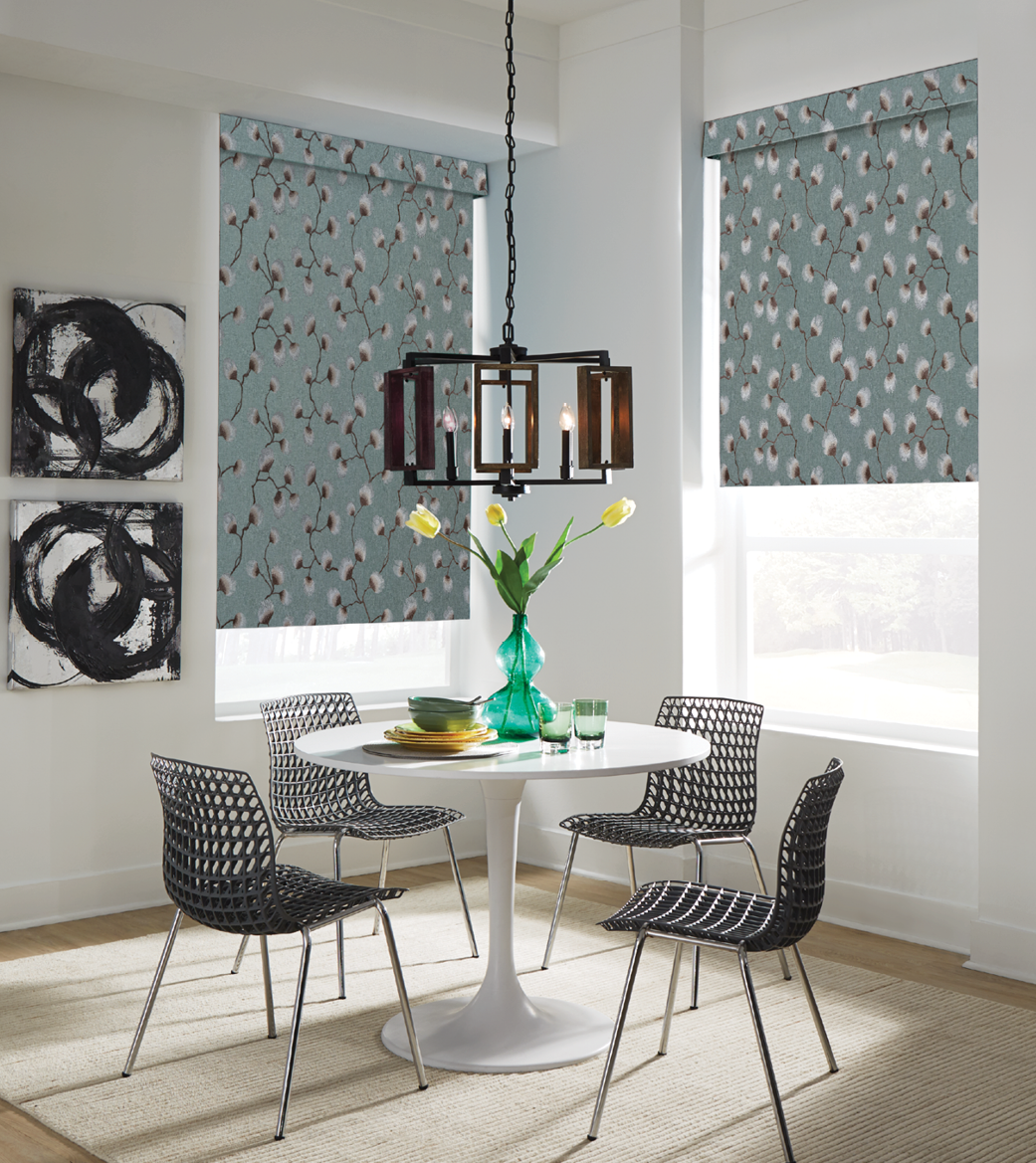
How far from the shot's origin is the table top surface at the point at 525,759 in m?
3.05

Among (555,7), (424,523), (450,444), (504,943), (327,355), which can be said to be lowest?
(504,943)

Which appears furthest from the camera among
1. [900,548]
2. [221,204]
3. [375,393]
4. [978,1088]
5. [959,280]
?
[375,393]

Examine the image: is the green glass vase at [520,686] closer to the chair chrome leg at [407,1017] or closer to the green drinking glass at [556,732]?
the green drinking glass at [556,732]

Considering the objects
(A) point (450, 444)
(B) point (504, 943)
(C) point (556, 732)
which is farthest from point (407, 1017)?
(A) point (450, 444)

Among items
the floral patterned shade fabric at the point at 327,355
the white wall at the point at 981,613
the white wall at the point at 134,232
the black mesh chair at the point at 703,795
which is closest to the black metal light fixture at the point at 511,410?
the black mesh chair at the point at 703,795

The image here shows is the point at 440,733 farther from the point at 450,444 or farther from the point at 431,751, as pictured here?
the point at 450,444

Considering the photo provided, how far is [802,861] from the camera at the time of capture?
2.81 metres

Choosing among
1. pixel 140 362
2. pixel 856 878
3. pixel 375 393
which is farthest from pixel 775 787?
pixel 140 362

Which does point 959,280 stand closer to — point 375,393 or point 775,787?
point 775,787

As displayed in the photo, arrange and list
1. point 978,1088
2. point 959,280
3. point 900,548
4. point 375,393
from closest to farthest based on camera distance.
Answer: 1. point 978,1088
2. point 959,280
3. point 900,548
4. point 375,393

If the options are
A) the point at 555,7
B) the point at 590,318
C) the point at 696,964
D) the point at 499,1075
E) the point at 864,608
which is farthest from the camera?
the point at 590,318

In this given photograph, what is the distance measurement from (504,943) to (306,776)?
0.95m

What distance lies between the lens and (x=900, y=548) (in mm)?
4500

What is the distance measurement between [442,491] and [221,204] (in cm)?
138
